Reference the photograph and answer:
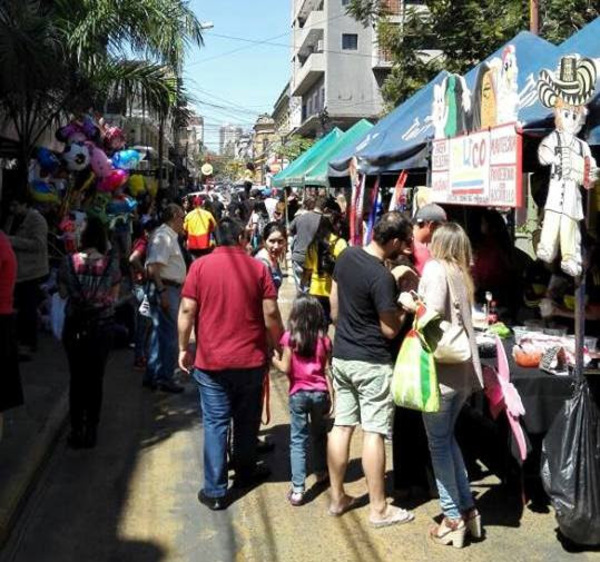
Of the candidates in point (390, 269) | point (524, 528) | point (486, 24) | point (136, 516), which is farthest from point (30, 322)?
point (486, 24)

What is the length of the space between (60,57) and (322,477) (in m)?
7.54

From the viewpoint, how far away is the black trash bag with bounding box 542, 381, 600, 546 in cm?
396

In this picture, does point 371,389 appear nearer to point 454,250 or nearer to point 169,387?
point 454,250

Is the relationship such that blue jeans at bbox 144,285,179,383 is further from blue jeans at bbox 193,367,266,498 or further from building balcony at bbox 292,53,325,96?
building balcony at bbox 292,53,325,96

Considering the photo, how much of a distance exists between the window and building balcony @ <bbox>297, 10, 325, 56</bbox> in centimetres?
273

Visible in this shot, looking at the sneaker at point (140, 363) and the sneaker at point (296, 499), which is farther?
the sneaker at point (140, 363)

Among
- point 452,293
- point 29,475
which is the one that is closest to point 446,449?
point 452,293

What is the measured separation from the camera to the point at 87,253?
5762 millimetres

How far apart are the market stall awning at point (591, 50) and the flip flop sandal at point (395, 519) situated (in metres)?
2.33

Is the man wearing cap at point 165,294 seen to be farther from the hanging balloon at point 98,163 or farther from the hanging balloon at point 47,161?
the hanging balloon at point 98,163

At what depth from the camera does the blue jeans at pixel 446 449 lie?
4090 millimetres

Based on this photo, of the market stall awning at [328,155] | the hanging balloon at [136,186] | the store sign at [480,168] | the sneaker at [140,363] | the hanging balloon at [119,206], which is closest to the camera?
the store sign at [480,168]

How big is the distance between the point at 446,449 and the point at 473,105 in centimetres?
255

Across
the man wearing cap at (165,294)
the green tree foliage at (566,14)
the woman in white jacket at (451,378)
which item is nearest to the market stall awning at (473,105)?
the woman in white jacket at (451,378)
